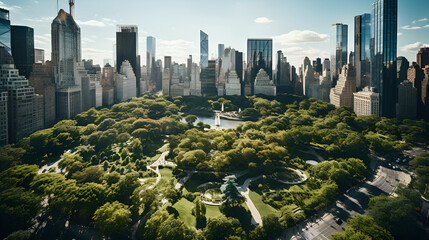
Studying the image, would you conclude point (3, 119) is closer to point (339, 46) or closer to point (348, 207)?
point (348, 207)

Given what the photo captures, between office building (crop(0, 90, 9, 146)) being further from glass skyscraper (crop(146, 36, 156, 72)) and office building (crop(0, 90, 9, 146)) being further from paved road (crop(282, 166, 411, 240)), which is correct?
glass skyscraper (crop(146, 36, 156, 72))

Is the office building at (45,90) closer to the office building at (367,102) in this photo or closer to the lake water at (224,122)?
the lake water at (224,122)

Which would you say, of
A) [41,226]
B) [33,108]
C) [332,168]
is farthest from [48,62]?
[332,168]

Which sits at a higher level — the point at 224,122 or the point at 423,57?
the point at 423,57

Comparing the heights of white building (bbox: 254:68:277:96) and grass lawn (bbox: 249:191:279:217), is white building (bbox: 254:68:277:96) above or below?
above

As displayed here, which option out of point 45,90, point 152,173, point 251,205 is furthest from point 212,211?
point 45,90

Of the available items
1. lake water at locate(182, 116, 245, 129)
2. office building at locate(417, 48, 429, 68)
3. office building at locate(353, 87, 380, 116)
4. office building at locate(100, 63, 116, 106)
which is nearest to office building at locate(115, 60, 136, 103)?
office building at locate(100, 63, 116, 106)

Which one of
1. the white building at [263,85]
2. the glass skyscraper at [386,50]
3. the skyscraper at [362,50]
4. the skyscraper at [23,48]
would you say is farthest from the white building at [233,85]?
the skyscraper at [23,48]
